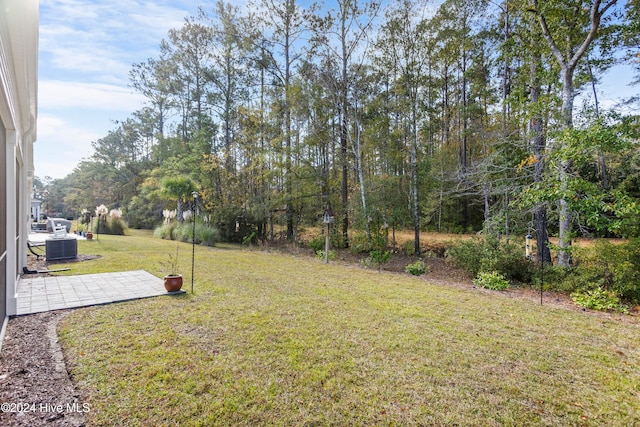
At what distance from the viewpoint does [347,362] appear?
9.13 feet

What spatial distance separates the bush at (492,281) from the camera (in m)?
6.32

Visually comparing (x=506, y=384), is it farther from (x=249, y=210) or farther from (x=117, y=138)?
(x=117, y=138)

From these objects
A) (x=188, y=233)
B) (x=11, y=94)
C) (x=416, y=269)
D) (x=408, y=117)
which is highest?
(x=408, y=117)

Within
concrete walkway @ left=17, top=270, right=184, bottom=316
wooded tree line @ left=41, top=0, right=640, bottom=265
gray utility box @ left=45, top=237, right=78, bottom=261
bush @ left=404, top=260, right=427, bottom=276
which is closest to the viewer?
concrete walkway @ left=17, top=270, right=184, bottom=316

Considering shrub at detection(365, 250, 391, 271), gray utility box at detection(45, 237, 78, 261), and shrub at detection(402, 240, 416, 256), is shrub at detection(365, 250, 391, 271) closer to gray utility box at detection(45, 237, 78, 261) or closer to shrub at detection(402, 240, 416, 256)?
shrub at detection(402, 240, 416, 256)

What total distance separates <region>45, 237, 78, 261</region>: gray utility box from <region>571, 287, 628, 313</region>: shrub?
37.4 ft

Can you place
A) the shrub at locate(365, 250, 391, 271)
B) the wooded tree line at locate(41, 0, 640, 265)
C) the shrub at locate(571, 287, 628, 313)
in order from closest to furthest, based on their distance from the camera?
1. the shrub at locate(571, 287, 628, 313)
2. the wooded tree line at locate(41, 0, 640, 265)
3. the shrub at locate(365, 250, 391, 271)

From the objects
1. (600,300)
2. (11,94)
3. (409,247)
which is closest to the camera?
(11,94)

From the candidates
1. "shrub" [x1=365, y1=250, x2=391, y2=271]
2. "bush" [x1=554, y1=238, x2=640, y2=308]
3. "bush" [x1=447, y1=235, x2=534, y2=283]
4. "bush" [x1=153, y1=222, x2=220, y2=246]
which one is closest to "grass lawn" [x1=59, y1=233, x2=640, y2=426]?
"bush" [x1=554, y1=238, x2=640, y2=308]

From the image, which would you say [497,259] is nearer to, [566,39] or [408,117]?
[566,39]

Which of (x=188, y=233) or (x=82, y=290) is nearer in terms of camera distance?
(x=82, y=290)

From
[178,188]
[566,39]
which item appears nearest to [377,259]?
[566,39]

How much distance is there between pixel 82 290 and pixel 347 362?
4739mm

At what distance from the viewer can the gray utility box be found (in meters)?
7.37
